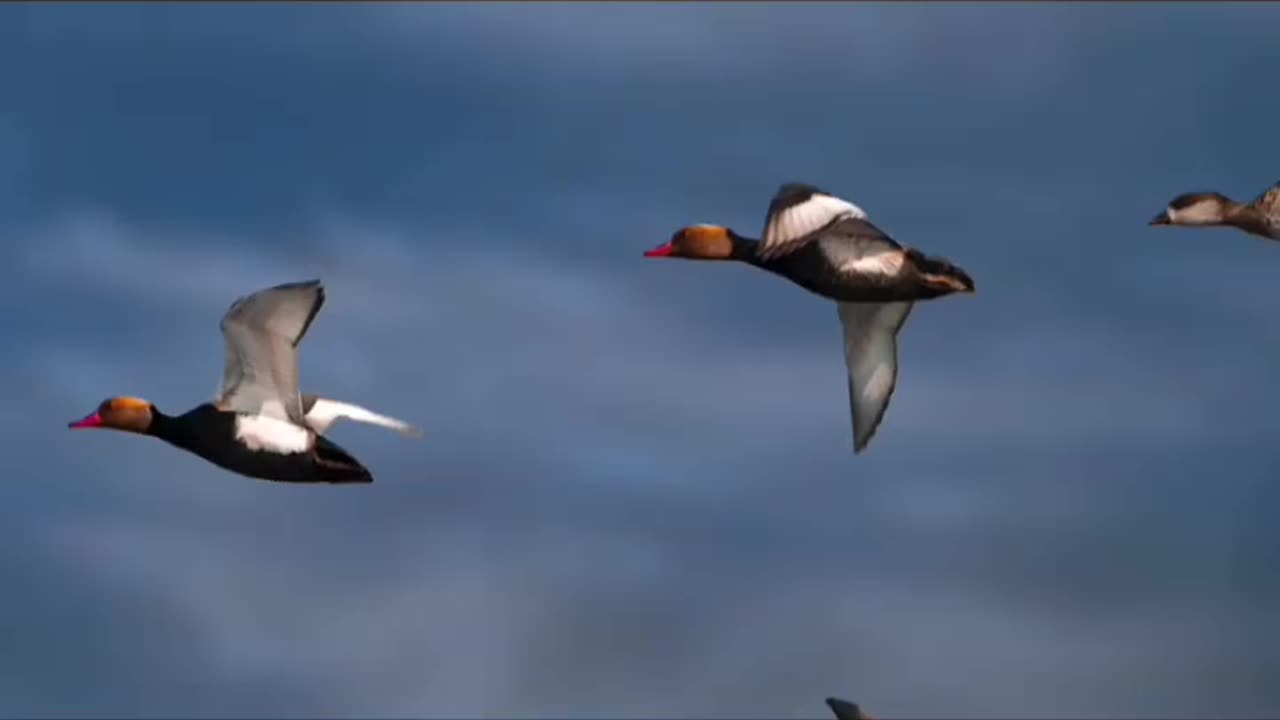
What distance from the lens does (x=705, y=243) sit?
92.4 ft

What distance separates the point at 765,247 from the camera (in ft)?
84.1

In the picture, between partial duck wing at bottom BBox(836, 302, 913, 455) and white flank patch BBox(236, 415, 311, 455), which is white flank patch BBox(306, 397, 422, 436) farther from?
partial duck wing at bottom BBox(836, 302, 913, 455)

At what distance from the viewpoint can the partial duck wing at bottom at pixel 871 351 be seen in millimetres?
27734

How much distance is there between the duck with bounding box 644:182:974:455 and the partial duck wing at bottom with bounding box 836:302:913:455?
12mm

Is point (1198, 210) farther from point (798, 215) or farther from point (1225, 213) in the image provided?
point (798, 215)

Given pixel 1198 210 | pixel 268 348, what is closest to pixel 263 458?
pixel 268 348

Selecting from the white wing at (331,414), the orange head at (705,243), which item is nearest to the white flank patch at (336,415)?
the white wing at (331,414)

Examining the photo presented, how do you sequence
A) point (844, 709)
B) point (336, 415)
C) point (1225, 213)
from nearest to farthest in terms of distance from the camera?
point (844, 709) → point (336, 415) → point (1225, 213)

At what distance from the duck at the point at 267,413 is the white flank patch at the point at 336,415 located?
5cm

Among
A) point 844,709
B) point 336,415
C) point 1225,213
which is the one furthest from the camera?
point 1225,213

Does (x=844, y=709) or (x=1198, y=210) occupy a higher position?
(x=1198, y=210)

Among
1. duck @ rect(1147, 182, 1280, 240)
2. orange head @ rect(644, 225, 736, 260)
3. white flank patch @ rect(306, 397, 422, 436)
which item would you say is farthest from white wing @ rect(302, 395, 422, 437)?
duck @ rect(1147, 182, 1280, 240)

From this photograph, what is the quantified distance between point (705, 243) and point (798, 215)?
2.95m

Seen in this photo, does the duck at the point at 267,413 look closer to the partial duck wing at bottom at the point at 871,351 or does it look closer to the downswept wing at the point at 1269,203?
the partial duck wing at bottom at the point at 871,351
